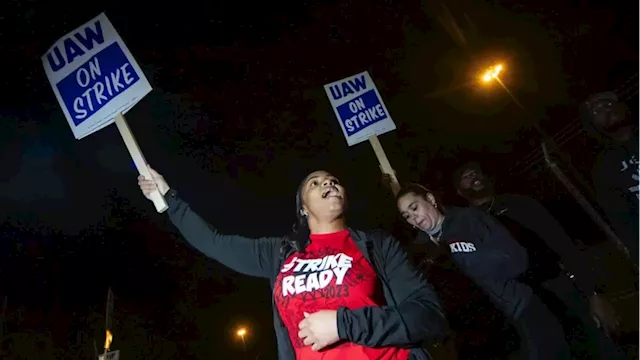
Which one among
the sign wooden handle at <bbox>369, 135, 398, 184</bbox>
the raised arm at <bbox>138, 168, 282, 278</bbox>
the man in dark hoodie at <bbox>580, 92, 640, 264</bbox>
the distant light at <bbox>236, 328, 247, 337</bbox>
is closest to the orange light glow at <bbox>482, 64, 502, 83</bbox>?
the sign wooden handle at <bbox>369, 135, 398, 184</bbox>

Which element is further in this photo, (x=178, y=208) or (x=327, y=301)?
(x=178, y=208)

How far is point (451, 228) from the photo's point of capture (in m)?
3.99

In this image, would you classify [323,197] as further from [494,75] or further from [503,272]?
[494,75]

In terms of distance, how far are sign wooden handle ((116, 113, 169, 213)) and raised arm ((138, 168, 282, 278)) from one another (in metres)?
0.09

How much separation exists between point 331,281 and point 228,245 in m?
0.88

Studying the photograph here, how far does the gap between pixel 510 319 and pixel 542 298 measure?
12.4 inches

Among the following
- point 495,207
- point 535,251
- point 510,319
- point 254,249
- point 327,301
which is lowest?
point 510,319

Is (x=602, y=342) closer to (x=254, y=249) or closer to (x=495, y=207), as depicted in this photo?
(x=495, y=207)

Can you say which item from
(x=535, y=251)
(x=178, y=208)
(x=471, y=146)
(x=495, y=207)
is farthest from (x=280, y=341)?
(x=471, y=146)

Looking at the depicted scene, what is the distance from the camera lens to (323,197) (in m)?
2.85

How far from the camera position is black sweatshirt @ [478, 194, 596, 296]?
3.68 m

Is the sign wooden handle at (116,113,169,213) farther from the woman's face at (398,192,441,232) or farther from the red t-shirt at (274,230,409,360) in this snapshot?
the woman's face at (398,192,441,232)

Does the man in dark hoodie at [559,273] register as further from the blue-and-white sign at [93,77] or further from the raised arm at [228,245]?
the blue-and-white sign at [93,77]

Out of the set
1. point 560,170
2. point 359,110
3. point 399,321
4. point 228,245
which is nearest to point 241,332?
point 560,170
